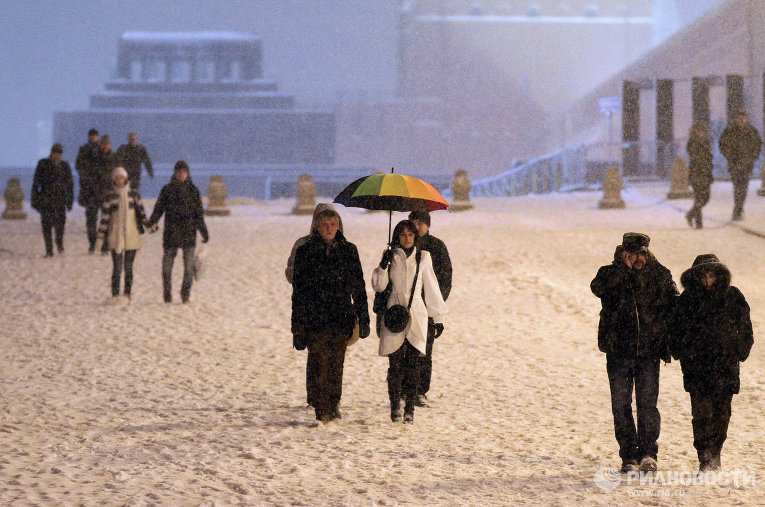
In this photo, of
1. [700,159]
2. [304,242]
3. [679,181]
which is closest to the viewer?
[304,242]

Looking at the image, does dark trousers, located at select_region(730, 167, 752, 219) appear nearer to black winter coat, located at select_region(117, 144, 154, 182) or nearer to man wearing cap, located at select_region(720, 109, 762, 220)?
man wearing cap, located at select_region(720, 109, 762, 220)

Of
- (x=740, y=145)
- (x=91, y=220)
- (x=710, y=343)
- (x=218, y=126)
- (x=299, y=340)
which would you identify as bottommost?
(x=299, y=340)

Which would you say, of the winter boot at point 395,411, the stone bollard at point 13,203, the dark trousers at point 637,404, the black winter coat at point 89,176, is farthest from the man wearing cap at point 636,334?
the stone bollard at point 13,203

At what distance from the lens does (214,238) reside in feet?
50.2

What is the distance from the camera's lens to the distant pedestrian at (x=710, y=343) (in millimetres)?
4473

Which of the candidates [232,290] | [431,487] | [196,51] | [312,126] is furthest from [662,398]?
[196,51]

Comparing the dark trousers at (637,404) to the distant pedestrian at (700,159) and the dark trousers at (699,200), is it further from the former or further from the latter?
the dark trousers at (699,200)

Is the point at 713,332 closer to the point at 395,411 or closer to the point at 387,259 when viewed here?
the point at 387,259

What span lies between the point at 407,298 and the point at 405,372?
0.43 metres

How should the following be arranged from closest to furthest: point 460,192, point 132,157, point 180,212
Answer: point 180,212, point 132,157, point 460,192

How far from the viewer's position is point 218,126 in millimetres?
50625

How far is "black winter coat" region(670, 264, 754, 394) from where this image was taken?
14.7 ft

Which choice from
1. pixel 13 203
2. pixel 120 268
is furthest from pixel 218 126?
pixel 120 268

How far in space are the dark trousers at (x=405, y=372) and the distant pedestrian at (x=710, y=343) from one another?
1.58 meters
